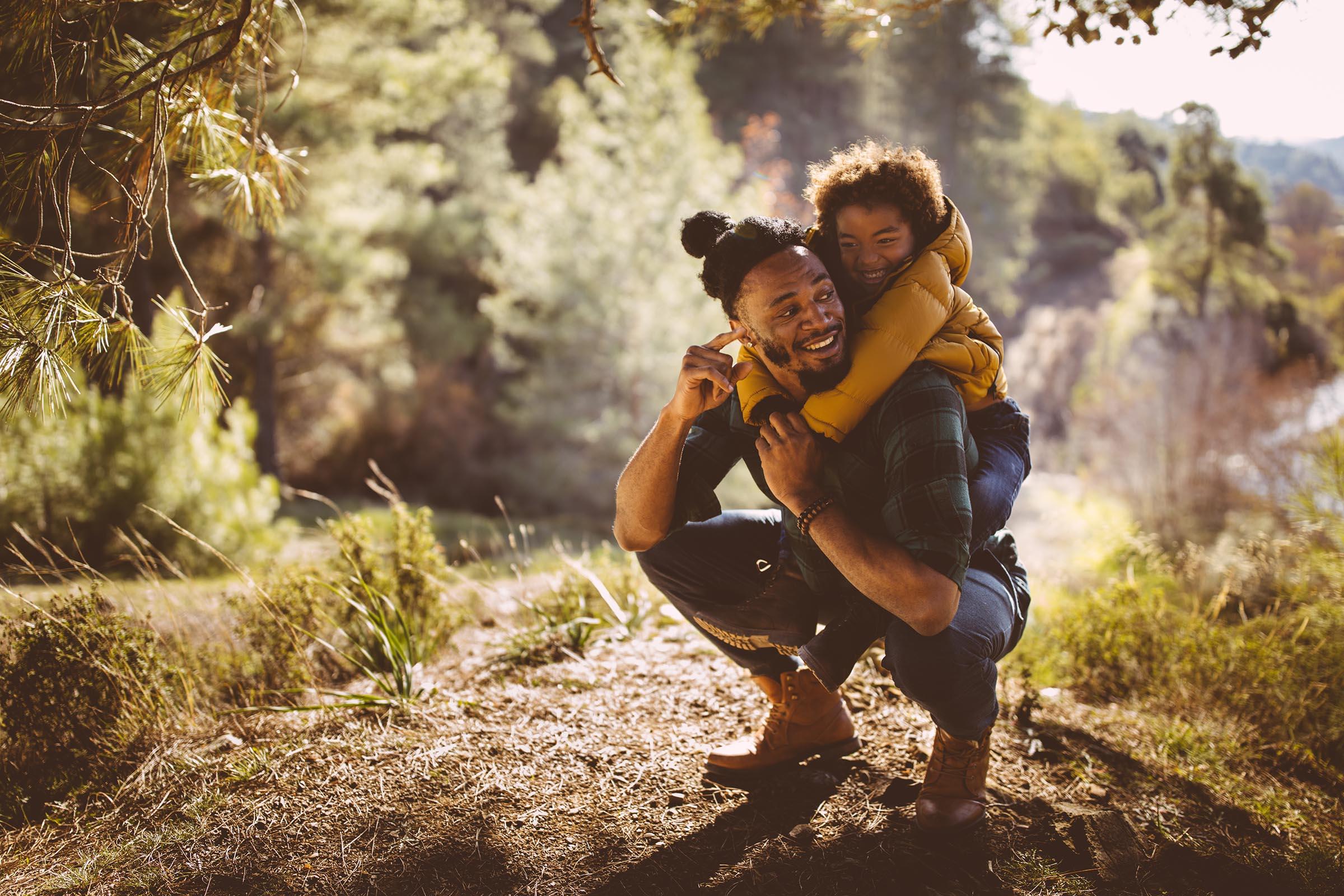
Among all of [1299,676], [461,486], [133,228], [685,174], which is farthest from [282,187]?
[461,486]

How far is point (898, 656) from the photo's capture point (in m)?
1.86

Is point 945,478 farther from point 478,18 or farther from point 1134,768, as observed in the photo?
point 478,18

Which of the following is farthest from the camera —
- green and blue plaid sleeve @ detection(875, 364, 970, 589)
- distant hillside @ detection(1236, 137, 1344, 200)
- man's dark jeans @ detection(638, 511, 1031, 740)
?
distant hillside @ detection(1236, 137, 1344, 200)

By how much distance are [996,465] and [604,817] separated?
138cm

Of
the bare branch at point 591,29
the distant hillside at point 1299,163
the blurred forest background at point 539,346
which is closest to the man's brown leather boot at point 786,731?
the blurred forest background at point 539,346

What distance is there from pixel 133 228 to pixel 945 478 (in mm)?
2143

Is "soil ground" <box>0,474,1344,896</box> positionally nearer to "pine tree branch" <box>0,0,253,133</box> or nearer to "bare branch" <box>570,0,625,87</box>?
"pine tree branch" <box>0,0,253,133</box>

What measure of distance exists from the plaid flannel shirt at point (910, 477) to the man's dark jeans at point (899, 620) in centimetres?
18

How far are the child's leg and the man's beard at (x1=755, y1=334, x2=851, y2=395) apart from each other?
441mm

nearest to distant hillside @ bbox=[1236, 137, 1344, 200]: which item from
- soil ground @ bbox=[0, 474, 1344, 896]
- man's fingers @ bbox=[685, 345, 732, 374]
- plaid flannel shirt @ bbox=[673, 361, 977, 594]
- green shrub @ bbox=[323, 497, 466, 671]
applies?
soil ground @ bbox=[0, 474, 1344, 896]

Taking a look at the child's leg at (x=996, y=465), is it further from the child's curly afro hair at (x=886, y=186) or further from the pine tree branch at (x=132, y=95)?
the pine tree branch at (x=132, y=95)

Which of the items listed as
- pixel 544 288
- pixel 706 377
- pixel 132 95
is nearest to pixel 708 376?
pixel 706 377

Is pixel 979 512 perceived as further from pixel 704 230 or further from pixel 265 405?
pixel 265 405

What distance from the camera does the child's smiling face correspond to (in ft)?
6.63
